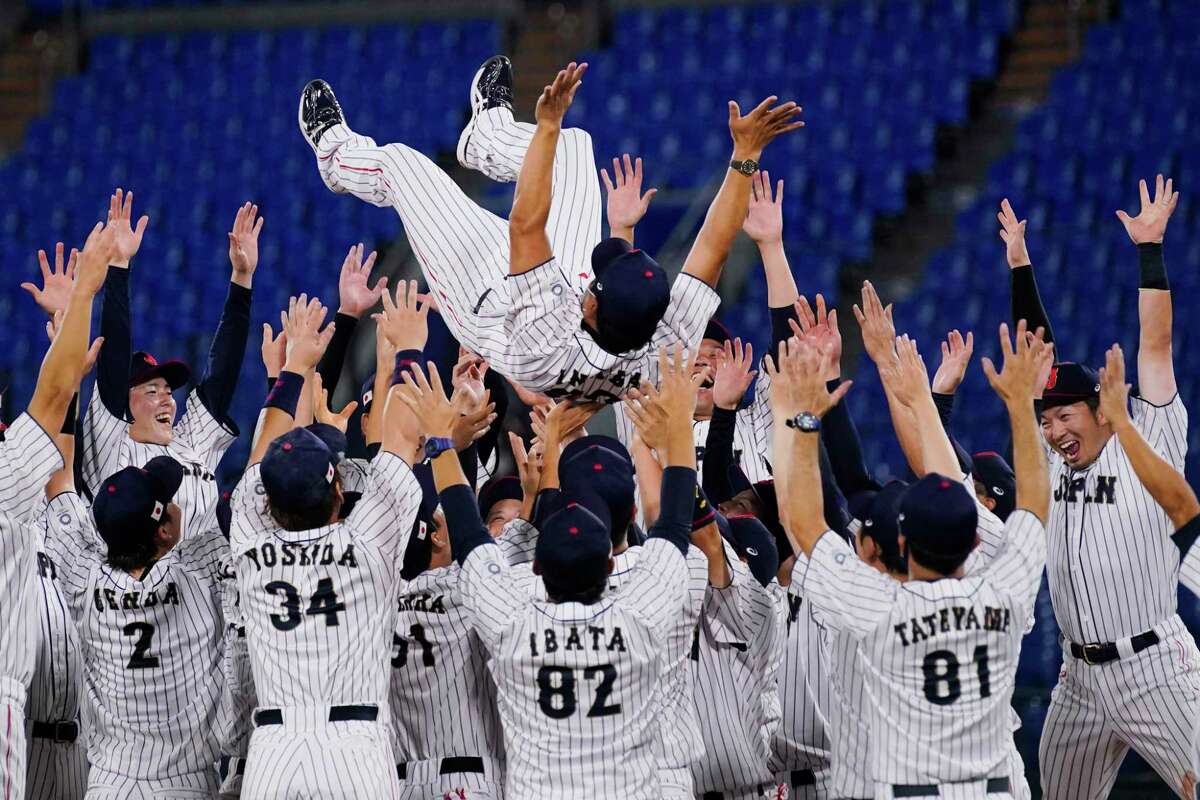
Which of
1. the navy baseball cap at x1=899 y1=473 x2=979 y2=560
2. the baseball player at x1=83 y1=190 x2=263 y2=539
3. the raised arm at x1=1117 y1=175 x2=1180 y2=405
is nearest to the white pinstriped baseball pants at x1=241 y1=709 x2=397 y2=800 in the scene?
the baseball player at x1=83 y1=190 x2=263 y2=539

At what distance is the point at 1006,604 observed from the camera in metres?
5.09

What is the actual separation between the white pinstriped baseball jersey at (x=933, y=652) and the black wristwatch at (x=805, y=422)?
404 mm

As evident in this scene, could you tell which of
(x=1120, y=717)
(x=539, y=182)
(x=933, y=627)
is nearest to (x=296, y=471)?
(x=539, y=182)

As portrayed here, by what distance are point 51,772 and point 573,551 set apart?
2.91 m

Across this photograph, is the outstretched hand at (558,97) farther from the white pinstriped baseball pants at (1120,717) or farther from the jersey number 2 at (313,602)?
the white pinstriped baseball pants at (1120,717)

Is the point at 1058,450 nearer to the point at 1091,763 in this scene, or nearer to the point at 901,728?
the point at 1091,763

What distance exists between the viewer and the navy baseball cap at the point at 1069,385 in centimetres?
666

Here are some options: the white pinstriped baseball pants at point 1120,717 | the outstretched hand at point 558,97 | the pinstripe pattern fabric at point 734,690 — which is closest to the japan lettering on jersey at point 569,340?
the outstretched hand at point 558,97

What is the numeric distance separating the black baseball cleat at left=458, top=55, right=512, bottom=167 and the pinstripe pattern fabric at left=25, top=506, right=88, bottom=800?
8.20ft

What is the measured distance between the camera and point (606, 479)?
18.4 feet

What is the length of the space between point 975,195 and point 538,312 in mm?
10677

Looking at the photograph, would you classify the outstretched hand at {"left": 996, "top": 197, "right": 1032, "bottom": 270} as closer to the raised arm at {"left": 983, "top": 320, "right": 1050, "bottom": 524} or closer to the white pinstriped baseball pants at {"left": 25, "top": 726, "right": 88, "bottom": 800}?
the raised arm at {"left": 983, "top": 320, "right": 1050, "bottom": 524}

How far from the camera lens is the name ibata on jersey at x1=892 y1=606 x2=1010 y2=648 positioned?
197 inches

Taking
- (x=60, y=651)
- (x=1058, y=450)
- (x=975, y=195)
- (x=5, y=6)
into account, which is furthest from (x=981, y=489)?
(x=5, y=6)
